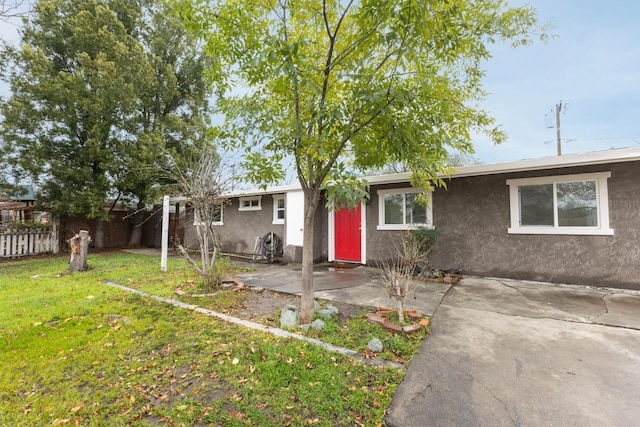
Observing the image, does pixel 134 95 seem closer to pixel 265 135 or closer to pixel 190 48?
pixel 190 48

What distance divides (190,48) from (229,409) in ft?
51.6

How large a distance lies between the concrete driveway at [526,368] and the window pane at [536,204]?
81.6 inches

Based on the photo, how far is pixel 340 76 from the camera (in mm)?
3084

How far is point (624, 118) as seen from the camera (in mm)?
16656

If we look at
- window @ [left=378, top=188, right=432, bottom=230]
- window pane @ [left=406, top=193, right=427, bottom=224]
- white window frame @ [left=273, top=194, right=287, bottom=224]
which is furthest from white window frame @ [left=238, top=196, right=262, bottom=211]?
window pane @ [left=406, top=193, right=427, bottom=224]

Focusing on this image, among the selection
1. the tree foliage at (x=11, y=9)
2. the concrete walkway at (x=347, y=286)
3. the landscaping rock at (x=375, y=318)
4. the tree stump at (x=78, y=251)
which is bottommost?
the concrete walkway at (x=347, y=286)

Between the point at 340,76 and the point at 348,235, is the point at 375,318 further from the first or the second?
the point at 348,235

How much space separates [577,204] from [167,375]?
7.54 meters

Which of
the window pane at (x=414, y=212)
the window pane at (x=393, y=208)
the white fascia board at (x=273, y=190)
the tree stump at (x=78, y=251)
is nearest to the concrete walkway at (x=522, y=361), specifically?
the window pane at (x=414, y=212)

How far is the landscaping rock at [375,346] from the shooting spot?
9.63ft

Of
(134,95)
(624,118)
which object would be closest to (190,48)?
(134,95)

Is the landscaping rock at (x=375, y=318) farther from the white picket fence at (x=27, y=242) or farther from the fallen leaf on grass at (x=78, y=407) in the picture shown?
the white picket fence at (x=27, y=242)

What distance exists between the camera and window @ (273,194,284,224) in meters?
10.0

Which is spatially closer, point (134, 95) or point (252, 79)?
point (252, 79)
